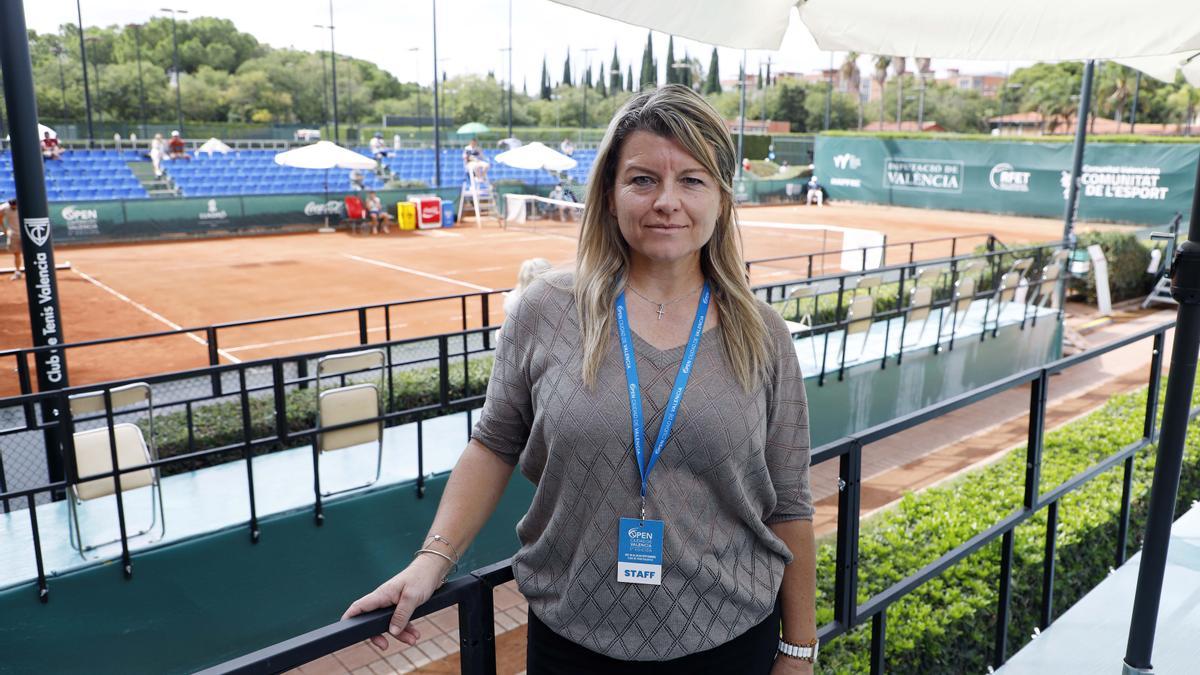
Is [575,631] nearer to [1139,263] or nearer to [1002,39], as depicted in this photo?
[1002,39]

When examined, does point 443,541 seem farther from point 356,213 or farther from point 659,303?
point 356,213

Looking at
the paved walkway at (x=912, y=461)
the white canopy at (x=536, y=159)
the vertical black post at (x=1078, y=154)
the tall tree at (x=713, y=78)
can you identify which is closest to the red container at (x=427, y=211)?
the white canopy at (x=536, y=159)

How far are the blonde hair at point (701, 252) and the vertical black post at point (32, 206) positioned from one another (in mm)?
4446

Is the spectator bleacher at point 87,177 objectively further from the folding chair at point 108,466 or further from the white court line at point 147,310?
the folding chair at point 108,466

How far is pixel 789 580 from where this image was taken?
187 centimetres

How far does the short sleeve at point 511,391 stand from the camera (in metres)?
1.76

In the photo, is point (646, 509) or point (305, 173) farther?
point (305, 173)

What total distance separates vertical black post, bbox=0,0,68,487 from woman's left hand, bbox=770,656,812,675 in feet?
15.1

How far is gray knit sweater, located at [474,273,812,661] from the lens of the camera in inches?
64.6

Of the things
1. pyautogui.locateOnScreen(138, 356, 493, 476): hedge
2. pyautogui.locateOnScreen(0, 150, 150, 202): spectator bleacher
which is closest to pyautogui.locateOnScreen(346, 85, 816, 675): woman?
pyautogui.locateOnScreen(138, 356, 493, 476): hedge

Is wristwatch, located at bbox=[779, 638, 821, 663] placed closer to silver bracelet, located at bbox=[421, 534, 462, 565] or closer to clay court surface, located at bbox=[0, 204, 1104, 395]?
silver bracelet, located at bbox=[421, 534, 462, 565]

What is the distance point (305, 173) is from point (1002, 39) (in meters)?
37.9

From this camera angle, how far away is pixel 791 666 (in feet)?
6.20

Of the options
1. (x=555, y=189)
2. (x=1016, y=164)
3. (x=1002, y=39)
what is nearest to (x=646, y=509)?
(x=1002, y=39)
